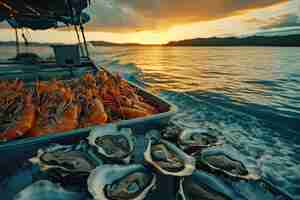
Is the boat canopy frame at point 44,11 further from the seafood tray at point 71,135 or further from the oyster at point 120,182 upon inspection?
the oyster at point 120,182

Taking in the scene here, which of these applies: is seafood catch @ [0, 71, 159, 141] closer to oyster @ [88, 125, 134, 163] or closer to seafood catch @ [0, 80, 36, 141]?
seafood catch @ [0, 80, 36, 141]

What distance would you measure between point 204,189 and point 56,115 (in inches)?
74.5

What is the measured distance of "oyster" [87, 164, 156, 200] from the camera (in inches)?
42.9

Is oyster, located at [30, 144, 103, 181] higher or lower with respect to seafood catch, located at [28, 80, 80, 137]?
lower

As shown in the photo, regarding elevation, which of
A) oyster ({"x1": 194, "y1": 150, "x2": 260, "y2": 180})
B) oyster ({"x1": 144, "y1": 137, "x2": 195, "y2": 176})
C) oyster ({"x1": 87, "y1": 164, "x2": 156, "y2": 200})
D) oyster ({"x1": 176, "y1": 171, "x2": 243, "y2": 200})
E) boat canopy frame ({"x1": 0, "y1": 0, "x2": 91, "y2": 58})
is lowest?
oyster ({"x1": 176, "y1": 171, "x2": 243, "y2": 200})

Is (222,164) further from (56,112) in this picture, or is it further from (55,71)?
(55,71)

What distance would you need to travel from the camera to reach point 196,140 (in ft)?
6.07

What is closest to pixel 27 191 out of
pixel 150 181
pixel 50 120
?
pixel 150 181

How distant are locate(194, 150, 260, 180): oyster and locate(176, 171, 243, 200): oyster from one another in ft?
0.26

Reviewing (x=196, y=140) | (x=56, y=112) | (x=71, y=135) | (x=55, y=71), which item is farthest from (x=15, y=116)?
(x=55, y=71)

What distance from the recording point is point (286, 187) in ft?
7.02

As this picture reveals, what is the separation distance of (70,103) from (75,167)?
4.12 ft

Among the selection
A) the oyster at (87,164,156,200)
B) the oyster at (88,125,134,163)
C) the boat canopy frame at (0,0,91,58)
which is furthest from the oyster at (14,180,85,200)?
the boat canopy frame at (0,0,91,58)

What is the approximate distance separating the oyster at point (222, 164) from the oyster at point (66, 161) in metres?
0.91
